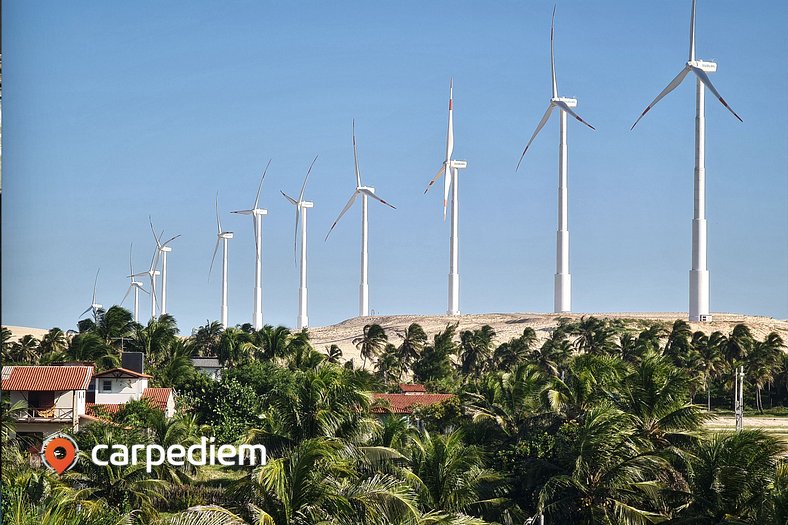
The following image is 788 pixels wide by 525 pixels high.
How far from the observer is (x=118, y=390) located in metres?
58.6

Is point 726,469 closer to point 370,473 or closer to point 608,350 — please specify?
point 370,473

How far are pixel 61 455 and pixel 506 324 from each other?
144 m

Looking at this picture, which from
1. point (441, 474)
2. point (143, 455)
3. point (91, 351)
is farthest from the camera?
point (91, 351)

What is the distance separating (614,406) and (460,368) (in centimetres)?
7414

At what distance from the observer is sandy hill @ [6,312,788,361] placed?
154 metres

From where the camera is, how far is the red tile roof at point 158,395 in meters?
55.9

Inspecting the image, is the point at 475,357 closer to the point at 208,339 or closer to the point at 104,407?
the point at 208,339

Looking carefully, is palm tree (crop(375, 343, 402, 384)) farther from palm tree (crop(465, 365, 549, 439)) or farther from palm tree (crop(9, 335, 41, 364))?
palm tree (crop(465, 365, 549, 439))

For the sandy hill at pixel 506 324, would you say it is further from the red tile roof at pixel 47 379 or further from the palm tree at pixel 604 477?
the palm tree at pixel 604 477

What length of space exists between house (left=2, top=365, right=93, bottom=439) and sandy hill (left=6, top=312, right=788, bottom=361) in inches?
3811

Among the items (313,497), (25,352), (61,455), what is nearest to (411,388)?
(25,352)

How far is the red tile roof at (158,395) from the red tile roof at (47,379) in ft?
16.7

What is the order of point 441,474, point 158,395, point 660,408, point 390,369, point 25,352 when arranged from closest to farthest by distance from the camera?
point 441,474 < point 660,408 < point 158,395 < point 25,352 < point 390,369

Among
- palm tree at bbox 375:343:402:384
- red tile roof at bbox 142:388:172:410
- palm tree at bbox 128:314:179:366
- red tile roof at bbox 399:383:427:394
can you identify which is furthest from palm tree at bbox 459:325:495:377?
red tile roof at bbox 142:388:172:410
